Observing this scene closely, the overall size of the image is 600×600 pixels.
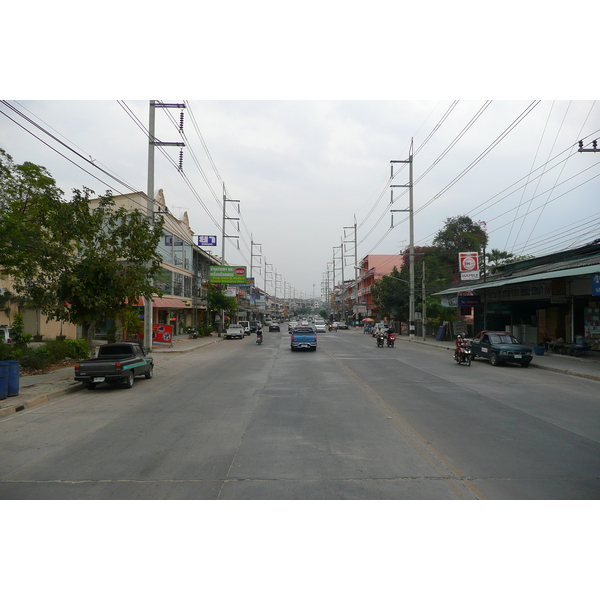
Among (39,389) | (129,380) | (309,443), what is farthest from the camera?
(129,380)

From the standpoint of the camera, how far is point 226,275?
5056 cm

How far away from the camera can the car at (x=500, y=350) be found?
68.7 ft

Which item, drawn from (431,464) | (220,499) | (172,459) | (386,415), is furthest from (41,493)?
(386,415)

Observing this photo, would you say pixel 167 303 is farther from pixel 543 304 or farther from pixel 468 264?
pixel 543 304

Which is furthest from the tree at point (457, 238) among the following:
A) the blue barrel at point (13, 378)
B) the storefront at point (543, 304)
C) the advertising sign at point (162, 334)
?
the blue barrel at point (13, 378)

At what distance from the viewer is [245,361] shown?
2395 cm

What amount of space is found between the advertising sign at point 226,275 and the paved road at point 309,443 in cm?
3538

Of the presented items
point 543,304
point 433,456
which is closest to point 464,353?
point 543,304

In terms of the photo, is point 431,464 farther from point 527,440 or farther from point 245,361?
point 245,361

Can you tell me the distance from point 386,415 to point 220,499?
5.52 m

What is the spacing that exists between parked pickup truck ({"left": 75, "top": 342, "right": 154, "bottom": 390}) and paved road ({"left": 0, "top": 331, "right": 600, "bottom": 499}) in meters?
0.59

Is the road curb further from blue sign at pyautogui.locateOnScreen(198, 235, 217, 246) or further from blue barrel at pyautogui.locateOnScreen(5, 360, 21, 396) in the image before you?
blue sign at pyautogui.locateOnScreen(198, 235, 217, 246)

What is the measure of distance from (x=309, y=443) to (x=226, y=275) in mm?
43682

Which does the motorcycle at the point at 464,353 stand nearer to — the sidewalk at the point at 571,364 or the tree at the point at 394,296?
the sidewalk at the point at 571,364
